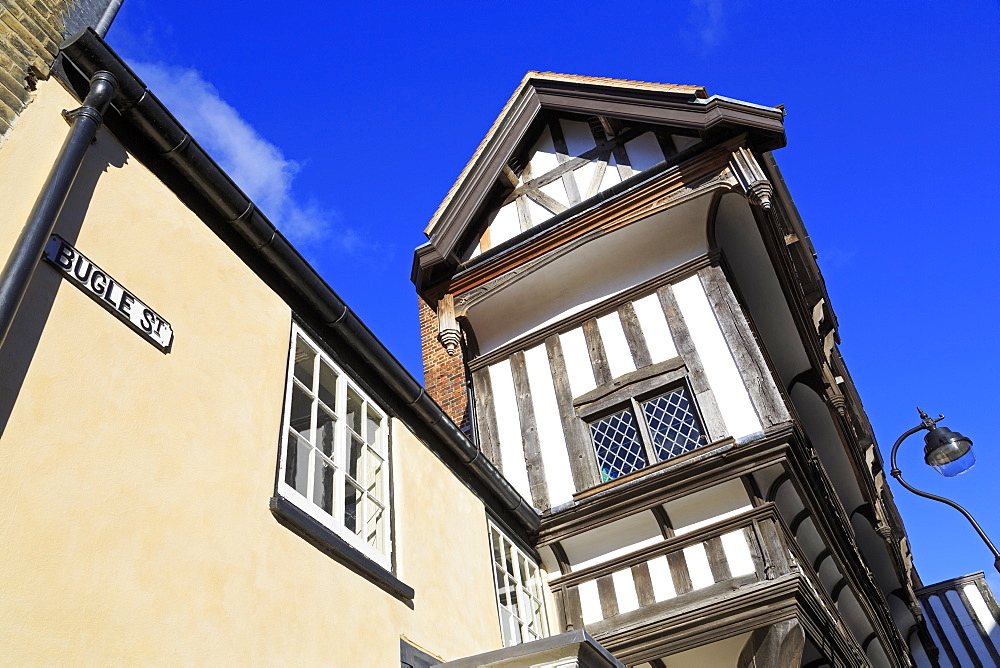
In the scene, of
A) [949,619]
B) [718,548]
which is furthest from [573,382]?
[949,619]

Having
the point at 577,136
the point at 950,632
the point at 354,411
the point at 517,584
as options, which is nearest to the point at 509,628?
the point at 517,584

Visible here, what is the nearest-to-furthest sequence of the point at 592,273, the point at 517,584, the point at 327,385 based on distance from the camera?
the point at 327,385, the point at 517,584, the point at 592,273

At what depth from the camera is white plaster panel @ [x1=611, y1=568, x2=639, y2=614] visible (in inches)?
319

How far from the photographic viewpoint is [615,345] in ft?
32.4

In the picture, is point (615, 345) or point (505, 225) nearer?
point (615, 345)

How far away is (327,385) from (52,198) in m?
2.77

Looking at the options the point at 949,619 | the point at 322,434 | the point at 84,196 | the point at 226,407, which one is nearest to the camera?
the point at 84,196

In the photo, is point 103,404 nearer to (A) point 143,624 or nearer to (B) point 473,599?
(A) point 143,624

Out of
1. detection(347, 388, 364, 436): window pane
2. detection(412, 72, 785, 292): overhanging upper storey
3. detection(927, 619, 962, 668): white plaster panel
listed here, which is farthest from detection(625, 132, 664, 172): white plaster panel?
detection(927, 619, 962, 668): white plaster panel

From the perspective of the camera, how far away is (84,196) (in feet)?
14.2

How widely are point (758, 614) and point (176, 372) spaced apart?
18.5 feet

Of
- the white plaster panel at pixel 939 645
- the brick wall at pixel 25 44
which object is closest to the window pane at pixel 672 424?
the brick wall at pixel 25 44

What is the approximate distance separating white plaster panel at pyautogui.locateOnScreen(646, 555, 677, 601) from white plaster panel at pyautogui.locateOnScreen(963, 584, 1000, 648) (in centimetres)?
1769

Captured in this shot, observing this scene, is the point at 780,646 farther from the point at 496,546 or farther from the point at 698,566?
the point at 496,546
